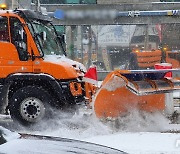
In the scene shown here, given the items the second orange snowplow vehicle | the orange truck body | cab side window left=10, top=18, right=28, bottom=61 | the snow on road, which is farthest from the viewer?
the orange truck body

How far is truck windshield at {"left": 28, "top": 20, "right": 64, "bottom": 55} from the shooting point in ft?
30.9

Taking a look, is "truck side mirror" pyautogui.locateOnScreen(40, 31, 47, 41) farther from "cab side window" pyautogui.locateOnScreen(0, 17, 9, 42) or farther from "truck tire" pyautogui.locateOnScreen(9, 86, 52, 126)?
"truck tire" pyautogui.locateOnScreen(9, 86, 52, 126)

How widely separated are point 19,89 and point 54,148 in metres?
5.46

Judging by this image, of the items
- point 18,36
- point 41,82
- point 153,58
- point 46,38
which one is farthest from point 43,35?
point 153,58

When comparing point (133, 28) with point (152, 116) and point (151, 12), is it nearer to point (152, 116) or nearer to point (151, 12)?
point (151, 12)

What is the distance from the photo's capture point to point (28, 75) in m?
9.34

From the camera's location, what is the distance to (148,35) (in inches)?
855

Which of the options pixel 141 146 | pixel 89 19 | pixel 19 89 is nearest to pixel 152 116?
pixel 141 146

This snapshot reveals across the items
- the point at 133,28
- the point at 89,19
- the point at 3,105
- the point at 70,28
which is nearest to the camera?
the point at 3,105

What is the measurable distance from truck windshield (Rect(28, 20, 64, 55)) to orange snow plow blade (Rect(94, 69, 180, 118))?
153 centimetres

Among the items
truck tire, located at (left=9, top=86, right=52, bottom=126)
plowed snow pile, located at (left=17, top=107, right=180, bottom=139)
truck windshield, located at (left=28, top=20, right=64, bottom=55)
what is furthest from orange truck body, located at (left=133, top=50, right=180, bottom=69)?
truck tire, located at (left=9, top=86, right=52, bottom=126)

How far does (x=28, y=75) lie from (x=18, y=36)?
2.63 feet

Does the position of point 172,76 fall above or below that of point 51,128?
above

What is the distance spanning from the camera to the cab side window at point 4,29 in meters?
9.22
